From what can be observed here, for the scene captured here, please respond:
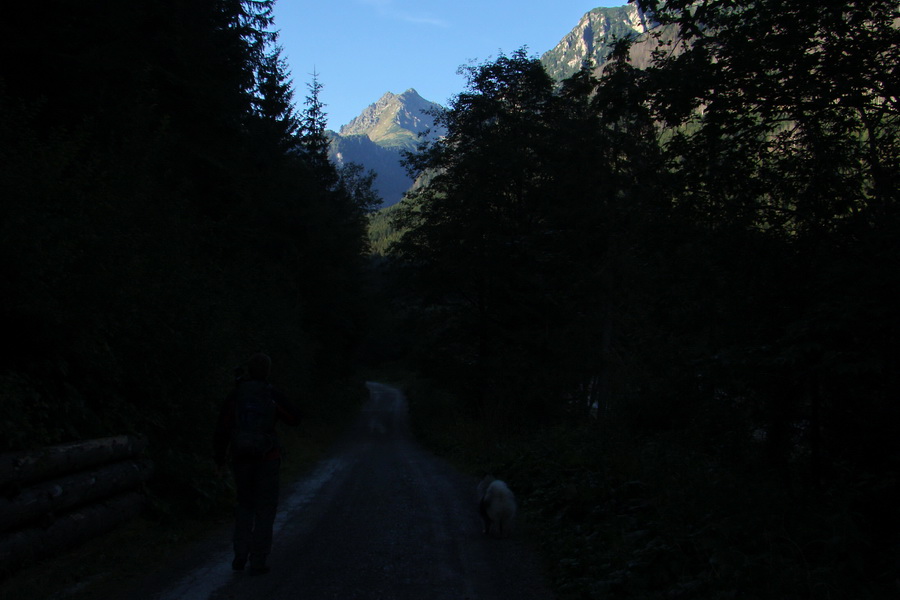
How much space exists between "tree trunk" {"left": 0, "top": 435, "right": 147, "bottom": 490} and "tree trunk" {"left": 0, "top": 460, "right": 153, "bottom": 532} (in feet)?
0.33

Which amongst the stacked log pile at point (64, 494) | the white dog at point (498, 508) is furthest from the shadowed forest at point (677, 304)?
the white dog at point (498, 508)

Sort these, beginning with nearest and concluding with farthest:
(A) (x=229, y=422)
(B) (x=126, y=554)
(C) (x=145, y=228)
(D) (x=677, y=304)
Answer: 1. (A) (x=229, y=422)
2. (B) (x=126, y=554)
3. (D) (x=677, y=304)
4. (C) (x=145, y=228)

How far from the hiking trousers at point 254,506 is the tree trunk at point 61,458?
185cm

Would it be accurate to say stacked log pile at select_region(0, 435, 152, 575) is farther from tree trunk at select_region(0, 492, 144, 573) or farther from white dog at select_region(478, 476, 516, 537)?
white dog at select_region(478, 476, 516, 537)

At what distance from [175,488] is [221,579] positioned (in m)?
3.86

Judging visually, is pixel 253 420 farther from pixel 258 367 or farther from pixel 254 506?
pixel 254 506

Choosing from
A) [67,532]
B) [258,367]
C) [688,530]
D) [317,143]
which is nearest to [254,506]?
[258,367]

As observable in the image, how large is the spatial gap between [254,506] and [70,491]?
2.04 meters

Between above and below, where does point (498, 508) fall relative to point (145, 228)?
below

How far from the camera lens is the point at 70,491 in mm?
6836

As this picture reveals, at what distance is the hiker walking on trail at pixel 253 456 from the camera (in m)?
6.41

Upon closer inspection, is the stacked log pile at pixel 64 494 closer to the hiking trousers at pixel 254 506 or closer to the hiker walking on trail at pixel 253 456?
the hiker walking on trail at pixel 253 456

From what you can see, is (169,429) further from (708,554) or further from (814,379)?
(814,379)

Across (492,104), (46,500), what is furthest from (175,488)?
(492,104)
